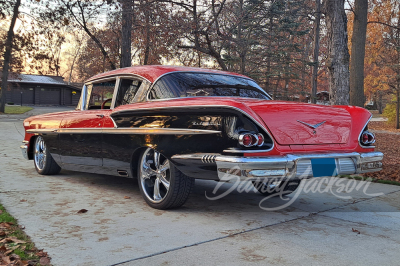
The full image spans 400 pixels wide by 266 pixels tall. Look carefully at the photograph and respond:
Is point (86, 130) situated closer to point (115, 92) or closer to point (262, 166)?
point (115, 92)

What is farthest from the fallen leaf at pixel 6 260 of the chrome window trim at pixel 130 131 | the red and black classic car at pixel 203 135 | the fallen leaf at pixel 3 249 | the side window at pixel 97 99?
the side window at pixel 97 99

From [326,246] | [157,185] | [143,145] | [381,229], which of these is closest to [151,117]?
[143,145]

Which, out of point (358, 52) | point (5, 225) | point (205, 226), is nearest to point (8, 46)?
point (358, 52)

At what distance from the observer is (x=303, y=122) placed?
3.75 meters

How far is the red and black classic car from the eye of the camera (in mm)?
3488

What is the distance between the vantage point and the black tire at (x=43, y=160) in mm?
6145

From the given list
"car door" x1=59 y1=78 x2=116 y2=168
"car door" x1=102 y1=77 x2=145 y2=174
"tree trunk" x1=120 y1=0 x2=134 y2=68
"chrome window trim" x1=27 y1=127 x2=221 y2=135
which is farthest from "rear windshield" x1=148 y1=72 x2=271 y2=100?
"tree trunk" x1=120 y1=0 x2=134 y2=68

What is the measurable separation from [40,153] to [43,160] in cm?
17

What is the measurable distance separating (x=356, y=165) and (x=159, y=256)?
2.21 m

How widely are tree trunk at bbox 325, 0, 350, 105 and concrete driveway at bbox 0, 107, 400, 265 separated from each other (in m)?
3.58

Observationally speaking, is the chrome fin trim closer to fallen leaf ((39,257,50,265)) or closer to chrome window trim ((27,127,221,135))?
chrome window trim ((27,127,221,135))

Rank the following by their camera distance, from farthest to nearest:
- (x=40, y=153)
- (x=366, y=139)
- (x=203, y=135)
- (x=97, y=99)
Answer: (x=40, y=153), (x=97, y=99), (x=366, y=139), (x=203, y=135)

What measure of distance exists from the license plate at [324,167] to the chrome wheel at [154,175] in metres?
1.44

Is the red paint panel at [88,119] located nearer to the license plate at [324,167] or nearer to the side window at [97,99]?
the side window at [97,99]
